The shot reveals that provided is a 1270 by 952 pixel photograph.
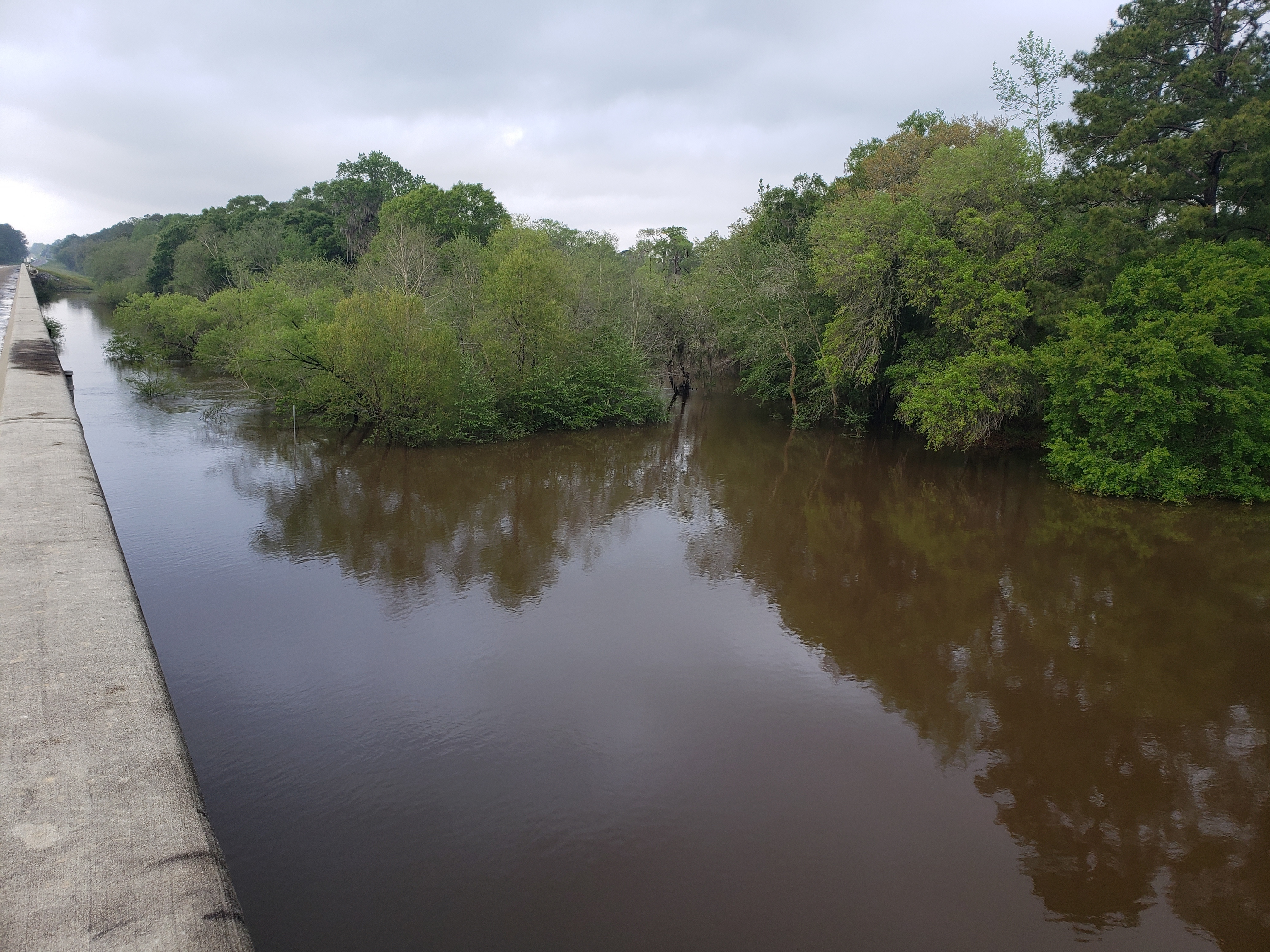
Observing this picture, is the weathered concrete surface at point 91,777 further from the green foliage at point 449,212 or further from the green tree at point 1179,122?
the green foliage at point 449,212

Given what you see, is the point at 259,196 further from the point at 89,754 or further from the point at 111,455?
the point at 89,754

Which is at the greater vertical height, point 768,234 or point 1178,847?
point 768,234

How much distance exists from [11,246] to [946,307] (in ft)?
522

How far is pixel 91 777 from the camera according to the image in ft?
10.8

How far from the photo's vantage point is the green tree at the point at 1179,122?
16422mm

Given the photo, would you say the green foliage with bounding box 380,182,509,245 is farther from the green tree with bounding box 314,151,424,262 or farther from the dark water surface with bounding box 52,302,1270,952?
the dark water surface with bounding box 52,302,1270,952

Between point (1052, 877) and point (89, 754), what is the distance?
6.80 m

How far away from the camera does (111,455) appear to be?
723 inches

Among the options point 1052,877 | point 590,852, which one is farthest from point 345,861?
point 1052,877

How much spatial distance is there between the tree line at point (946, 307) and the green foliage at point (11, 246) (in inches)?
4571

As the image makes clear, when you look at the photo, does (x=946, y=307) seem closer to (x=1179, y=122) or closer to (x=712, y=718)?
(x=1179, y=122)

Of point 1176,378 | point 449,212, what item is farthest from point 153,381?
point 1176,378

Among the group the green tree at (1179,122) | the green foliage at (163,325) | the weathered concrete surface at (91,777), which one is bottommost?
the weathered concrete surface at (91,777)

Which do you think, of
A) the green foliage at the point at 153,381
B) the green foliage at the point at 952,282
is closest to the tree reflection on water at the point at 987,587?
the green foliage at the point at 952,282
